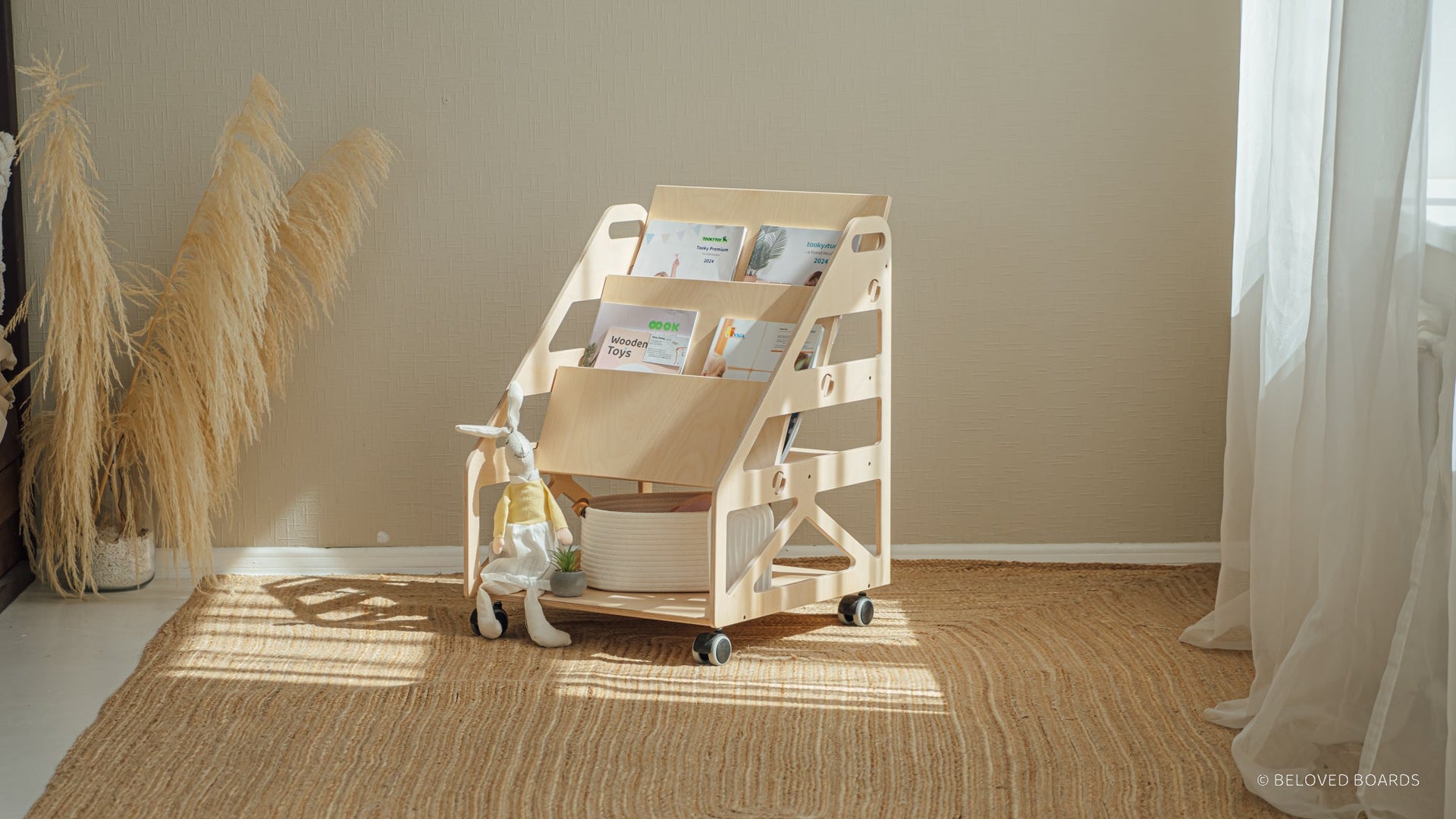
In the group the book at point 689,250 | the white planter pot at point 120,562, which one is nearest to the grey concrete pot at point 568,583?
the book at point 689,250

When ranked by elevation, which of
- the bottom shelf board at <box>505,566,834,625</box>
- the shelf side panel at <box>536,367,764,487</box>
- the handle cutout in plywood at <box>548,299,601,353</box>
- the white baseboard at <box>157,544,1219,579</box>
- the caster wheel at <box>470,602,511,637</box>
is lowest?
the white baseboard at <box>157,544,1219,579</box>

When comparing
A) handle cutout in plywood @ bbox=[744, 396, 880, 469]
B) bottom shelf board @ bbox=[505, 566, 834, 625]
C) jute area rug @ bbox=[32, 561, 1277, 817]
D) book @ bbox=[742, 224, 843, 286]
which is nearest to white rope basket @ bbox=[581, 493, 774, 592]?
bottom shelf board @ bbox=[505, 566, 834, 625]

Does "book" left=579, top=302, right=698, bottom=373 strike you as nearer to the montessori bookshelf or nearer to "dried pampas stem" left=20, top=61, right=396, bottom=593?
the montessori bookshelf

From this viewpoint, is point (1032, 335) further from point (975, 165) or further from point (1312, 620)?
point (1312, 620)

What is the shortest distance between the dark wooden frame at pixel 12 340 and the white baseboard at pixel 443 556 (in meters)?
0.29

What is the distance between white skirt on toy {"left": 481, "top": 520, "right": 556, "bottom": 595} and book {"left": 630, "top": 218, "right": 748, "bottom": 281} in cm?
58

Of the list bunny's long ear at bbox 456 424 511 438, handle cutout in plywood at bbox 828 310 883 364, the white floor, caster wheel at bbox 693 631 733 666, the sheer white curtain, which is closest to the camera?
the sheer white curtain

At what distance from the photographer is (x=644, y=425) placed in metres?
2.59

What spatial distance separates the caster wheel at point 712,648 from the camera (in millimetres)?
2408

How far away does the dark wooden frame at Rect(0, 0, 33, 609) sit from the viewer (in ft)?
9.35

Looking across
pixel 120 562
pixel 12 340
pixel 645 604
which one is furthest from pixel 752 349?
pixel 12 340

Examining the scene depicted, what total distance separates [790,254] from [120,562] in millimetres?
1565

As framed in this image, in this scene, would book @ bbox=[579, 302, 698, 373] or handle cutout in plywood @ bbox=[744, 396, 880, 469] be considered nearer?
book @ bbox=[579, 302, 698, 373]

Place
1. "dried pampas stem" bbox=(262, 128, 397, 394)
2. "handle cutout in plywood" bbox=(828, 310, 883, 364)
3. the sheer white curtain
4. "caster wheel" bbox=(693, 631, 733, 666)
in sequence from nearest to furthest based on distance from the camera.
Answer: the sheer white curtain
"caster wheel" bbox=(693, 631, 733, 666)
"dried pampas stem" bbox=(262, 128, 397, 394)
"handle cutout in plywood" bbox=(828, 310, 883, 364)
